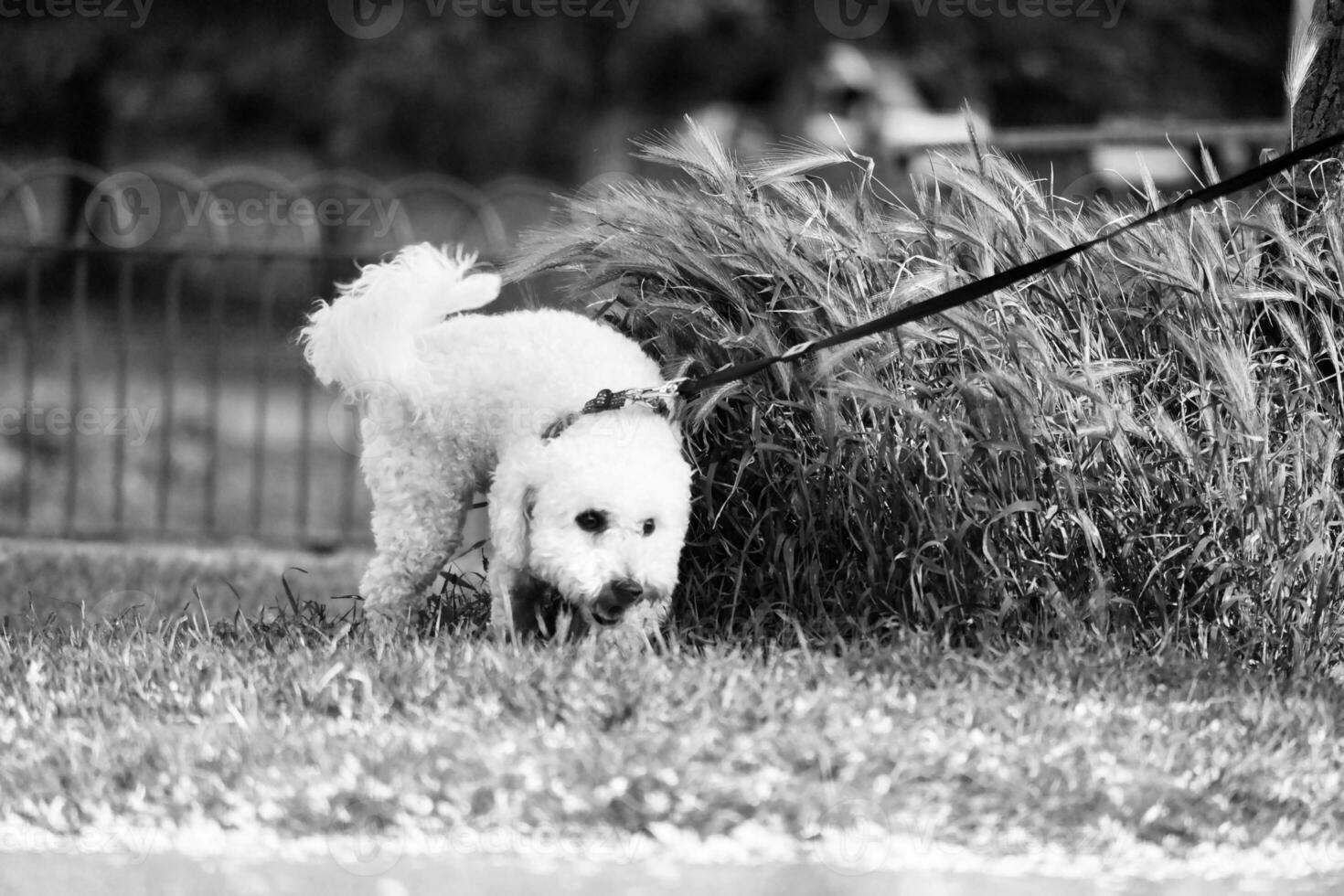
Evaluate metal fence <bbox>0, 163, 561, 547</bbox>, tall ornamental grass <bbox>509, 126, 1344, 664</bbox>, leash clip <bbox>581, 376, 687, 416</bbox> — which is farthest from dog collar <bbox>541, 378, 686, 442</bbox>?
metal fence <bbox>0, 163, 561, 547</bbox>

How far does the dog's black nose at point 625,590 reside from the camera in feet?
10.4

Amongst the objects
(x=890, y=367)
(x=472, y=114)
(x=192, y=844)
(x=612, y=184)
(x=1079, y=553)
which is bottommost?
(x=192, y=844)

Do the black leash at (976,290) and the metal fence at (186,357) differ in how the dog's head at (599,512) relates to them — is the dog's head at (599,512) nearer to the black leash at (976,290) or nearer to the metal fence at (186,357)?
the black leash at (976,290)

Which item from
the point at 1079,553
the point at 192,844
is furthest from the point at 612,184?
the point at 192,844

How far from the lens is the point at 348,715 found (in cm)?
303

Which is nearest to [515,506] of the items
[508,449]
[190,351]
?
[508,449]

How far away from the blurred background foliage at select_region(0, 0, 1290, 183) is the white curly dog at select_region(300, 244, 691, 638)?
38.0ft

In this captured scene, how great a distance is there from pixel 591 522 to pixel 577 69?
13.2 m

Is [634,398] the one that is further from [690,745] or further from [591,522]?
[690,745]

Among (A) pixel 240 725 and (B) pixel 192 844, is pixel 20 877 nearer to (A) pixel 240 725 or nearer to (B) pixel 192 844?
(B) pixel 192 844

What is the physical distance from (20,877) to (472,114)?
15435 mm

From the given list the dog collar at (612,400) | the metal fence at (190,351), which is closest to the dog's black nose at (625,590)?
the dog collar at (612,400)

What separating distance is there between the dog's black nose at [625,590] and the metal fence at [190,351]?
2.16m

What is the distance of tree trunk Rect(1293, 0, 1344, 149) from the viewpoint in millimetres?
4043
